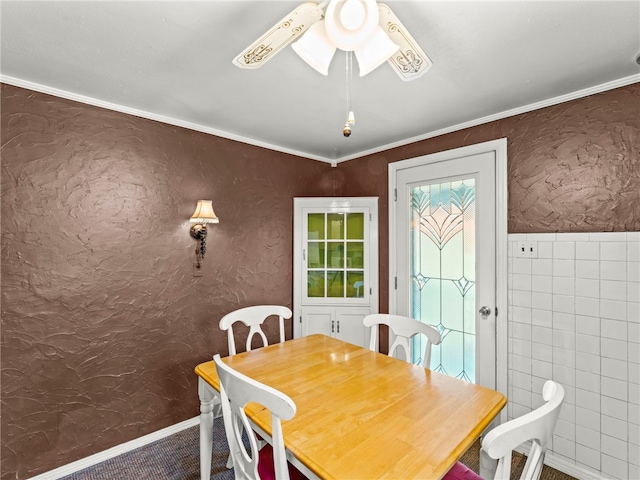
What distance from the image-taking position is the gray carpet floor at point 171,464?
79.2 inches

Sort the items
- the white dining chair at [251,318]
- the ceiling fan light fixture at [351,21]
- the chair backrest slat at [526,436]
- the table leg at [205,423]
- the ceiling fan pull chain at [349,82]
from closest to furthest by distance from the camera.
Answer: the chair backrest slat at [526,436]
the ceiling fan light fixture at [351,21]
the ceiling fan pull chain at [349,82]
the table leg at [205,423]
the white dining chair at [251,318]

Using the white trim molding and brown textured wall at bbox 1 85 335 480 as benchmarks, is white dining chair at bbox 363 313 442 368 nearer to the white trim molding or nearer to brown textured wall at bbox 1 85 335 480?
brown textured wall at bbox 1 85 335 480

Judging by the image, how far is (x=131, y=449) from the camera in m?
2.23

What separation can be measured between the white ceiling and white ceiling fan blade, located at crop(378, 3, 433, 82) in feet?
0.82

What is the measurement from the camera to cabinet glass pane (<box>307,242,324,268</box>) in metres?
3.24

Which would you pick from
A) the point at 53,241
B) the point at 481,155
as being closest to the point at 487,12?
the point at 481,155

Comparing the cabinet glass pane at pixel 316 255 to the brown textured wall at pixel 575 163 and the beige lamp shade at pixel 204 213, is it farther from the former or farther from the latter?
the brown textured wall at pixel 575 163

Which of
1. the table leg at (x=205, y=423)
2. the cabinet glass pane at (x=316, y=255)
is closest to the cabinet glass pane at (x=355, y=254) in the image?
the cabinet glass pane at (x=316, y=255)

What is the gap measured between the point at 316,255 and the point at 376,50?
90.8 inches

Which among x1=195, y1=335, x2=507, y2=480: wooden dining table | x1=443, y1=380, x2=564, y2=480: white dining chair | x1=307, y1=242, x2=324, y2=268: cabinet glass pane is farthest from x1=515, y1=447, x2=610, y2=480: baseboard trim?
x1=307, y1=242, x2=324, y2=268: cabinet glass pane

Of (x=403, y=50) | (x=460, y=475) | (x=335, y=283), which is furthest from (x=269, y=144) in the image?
(x=460, y=475)

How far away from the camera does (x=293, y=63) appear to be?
1.69 meters

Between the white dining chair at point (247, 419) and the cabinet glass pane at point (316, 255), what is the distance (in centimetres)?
190

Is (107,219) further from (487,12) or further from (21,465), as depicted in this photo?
(487,12)
